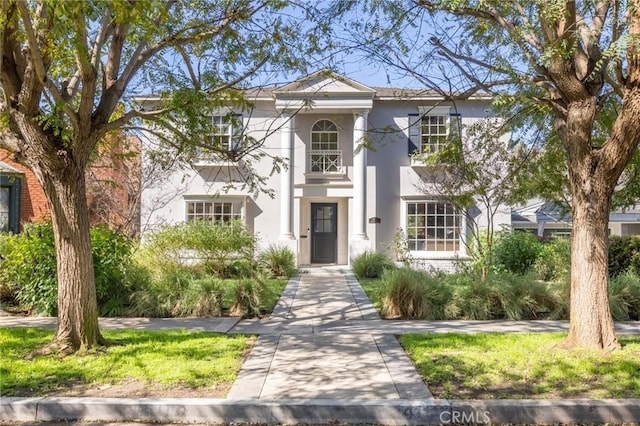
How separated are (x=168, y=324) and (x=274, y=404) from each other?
13.8 feet

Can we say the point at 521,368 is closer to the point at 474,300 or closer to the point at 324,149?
the point at 474,300

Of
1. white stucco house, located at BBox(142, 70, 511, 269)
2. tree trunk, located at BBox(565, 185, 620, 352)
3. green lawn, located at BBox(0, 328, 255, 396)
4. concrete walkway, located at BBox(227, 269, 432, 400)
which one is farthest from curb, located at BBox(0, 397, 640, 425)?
white stucco house, located at BBox(142, 70, 511, 269)

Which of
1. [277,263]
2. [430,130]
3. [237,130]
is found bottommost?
[277,263]

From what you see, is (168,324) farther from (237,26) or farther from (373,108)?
(373,108)

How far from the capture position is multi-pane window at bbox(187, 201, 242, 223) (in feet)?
56.9

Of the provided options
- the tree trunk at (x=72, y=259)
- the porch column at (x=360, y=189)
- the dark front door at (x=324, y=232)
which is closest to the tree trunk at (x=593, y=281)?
the tree trunk at (x=72, y=259)

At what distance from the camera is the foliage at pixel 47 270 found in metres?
8.72

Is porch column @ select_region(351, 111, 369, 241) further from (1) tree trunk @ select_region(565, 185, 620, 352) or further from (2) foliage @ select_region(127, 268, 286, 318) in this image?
(1) tree trunk @ select_region(565, 185, 620, 352)

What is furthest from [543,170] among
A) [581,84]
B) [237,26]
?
[237,26]

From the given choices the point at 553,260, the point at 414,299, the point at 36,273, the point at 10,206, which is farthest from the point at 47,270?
the point at 553,260

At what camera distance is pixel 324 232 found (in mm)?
17844

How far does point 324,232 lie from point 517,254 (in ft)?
22.1

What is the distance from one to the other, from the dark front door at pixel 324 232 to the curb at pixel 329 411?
13.3 metres

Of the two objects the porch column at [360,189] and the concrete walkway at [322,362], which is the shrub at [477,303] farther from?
the porch column at [360,189]
